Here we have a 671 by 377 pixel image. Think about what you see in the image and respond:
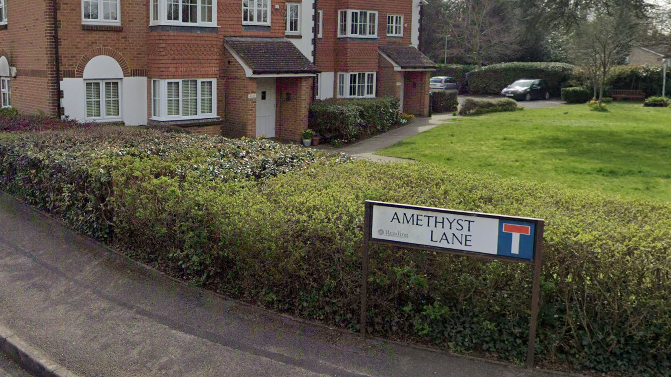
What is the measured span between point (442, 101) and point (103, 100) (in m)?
20.3

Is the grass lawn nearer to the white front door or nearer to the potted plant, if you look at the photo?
the potted plant

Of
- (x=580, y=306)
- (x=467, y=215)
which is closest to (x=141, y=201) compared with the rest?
(x=467, y=215)

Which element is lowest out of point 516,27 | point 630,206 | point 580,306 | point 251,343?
point 251,343

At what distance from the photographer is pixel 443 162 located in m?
18.2

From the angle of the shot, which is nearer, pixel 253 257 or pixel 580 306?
pixel 580 306

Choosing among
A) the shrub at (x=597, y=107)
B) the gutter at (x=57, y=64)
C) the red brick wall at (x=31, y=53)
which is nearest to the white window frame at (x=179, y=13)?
the gutter at (x=57, y=64)

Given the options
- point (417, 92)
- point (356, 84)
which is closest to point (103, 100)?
point (356, 84)

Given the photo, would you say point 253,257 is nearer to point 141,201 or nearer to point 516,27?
point 141,201

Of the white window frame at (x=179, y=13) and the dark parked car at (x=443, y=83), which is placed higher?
the white window frame at (x=179, y=13)

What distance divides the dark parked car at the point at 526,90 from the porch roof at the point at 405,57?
1594cm

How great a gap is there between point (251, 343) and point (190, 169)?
3886 mm

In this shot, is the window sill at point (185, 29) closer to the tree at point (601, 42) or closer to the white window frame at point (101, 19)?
the white window frame at point (101, 19)

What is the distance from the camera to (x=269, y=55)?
2109 centimetres

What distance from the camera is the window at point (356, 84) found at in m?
28.2
